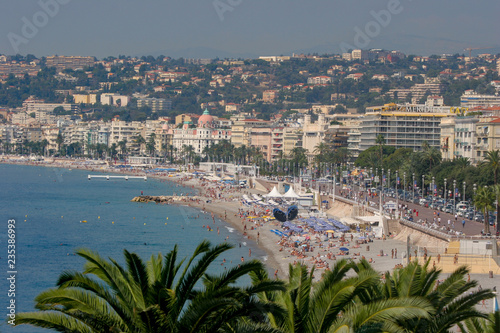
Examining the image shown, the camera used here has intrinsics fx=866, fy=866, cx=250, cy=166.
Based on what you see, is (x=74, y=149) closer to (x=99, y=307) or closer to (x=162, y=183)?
(x=162, y=183)

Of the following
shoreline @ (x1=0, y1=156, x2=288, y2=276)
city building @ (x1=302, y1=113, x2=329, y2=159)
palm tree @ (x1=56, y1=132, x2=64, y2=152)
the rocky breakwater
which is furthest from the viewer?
palm tree @ (x1=56, y1=132, x2=64, y2=152)

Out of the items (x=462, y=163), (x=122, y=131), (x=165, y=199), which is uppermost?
(x=122, y=131)

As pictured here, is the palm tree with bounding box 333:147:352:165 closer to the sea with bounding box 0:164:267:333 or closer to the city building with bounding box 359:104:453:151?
the city building with bounding box 359:104:453:151

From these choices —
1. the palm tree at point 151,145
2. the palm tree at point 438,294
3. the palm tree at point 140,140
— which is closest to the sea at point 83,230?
the palm tree at point 438,294

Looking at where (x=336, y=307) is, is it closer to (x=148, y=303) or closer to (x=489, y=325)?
(x=148, y=303)

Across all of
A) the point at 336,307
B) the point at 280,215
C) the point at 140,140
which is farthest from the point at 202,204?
the point at 140,140

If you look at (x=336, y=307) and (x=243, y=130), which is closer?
(x=336, y=307)

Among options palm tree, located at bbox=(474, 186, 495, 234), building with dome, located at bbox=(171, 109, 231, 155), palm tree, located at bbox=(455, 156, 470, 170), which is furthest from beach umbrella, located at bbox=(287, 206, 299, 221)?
building with dome, located at bbox=(171, 109, 231, 155)

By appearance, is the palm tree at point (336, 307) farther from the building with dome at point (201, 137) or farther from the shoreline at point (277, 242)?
the building with dome at point (201, 137)
